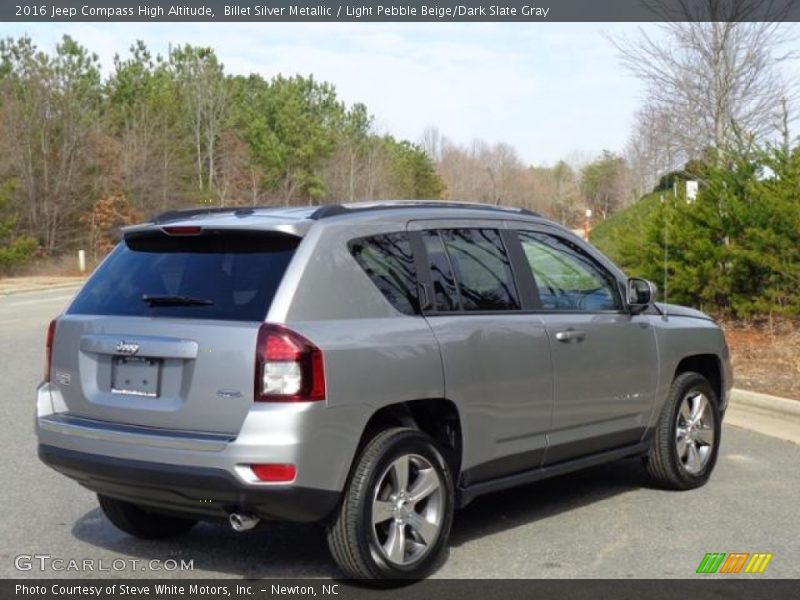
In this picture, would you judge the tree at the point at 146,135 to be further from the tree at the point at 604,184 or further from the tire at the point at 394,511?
the tire at the point at 394,511

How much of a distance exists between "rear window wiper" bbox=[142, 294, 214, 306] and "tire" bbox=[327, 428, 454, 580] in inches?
41.0

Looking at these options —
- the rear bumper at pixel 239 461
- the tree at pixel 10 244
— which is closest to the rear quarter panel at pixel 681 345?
the rear bumper at pixel 239 461

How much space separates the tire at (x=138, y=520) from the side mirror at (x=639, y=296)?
3.08 m

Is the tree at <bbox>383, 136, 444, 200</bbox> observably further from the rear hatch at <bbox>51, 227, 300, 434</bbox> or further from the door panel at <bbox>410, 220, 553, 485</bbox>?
the rear hatch at <bbox>51, 227, 300, 434</bbox>

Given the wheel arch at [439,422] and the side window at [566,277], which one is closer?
the wheel arch at [439,422]

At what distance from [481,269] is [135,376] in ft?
6.58

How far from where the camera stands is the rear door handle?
6159mm

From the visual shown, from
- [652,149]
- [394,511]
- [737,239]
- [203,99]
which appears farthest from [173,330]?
[203,99]

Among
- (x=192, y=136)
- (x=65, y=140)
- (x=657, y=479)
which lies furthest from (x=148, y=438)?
(x=192, y=136)

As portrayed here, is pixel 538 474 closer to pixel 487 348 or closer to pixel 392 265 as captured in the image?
pixel 487 348

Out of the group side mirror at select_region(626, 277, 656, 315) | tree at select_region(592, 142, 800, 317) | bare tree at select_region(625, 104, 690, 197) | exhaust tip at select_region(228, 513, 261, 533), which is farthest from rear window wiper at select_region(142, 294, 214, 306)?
bare tree at select_region(625, 104, 690, 197)

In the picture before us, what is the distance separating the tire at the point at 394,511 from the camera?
4969 mm

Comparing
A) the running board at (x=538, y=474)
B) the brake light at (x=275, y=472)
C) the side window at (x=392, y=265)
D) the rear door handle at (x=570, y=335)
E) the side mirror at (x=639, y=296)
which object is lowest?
the running board at (x=538, y=474)

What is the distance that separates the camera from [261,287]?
5.01m
